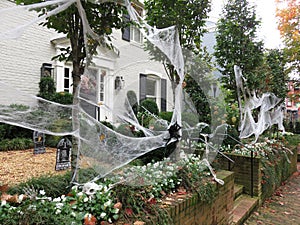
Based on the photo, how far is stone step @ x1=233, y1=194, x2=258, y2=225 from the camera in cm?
372

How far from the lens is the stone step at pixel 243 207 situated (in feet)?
12.2

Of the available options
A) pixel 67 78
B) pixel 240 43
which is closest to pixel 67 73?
pixel 67 78

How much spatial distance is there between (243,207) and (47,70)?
19.6ft

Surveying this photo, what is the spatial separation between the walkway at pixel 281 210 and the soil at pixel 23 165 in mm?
3446

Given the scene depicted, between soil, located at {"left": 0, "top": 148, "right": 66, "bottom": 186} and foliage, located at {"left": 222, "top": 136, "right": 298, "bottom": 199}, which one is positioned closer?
soil, located at {"left": 0, "top": 148, "right": 66, "bottom": 186}

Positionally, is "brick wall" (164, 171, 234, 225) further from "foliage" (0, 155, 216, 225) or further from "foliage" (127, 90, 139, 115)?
"foliage" (127, 90, 139, 115)

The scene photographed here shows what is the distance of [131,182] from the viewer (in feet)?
6.91

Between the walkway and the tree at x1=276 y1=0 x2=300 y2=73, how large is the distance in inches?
263

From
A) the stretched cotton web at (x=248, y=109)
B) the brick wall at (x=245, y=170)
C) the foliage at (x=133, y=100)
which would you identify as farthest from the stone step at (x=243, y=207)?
the foliage at (x=133, y=100)

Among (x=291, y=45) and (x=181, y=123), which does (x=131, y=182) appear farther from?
(x=291, y=45)

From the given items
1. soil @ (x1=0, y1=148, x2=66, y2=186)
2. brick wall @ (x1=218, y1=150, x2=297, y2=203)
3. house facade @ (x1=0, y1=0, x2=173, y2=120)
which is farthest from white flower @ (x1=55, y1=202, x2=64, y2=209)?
brick wall @ (x1=218, y1=150, x2=297, y2=203)

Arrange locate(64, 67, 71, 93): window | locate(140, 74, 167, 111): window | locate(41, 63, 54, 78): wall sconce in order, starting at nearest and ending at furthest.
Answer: locate(140, 74, 167, 111): window → locate(41, 63, 54, 78): wall sconce → locate(64, 67, 71, 93): window

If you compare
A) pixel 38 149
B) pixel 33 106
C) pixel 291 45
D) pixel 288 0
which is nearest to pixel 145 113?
pixel 33 106

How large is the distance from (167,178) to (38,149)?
3.50 meters
